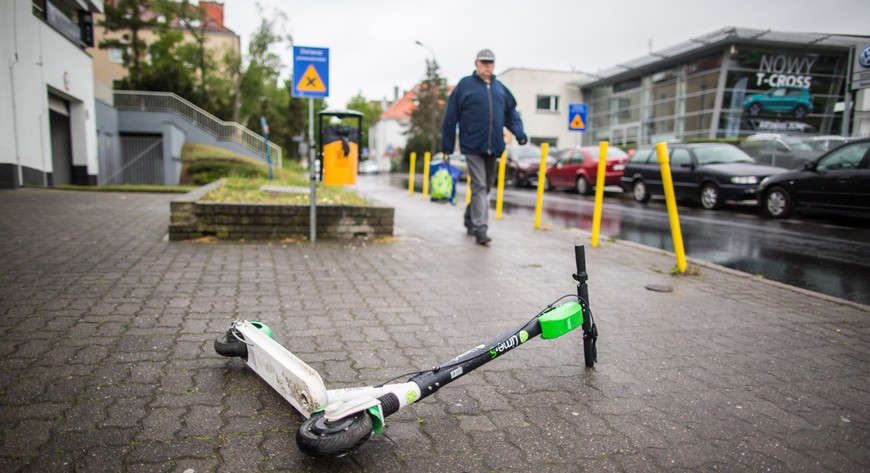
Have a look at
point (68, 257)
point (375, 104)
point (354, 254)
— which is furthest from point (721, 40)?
point (375, 104)

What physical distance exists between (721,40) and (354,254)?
29807 mm

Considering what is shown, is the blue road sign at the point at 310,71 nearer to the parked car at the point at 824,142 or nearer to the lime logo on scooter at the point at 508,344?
the lime logo on scooter at the point at 508,344

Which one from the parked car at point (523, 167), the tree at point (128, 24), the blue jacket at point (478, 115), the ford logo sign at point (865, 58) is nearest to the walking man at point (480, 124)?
the blue jacket at point (478, 115)

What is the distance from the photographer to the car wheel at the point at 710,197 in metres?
13.8

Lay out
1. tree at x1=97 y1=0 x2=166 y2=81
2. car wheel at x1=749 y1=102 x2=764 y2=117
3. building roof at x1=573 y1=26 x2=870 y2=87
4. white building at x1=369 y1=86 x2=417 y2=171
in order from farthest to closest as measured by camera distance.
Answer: white building at x1=369 y1=86 x2=417 y2=171
tree at x1=97 y1=0 x2=166 y2=81
car wheel at x1=749 y1=102 x2=764 y2=117
building roof at x1=573 y1=26 x2=870 y2=87

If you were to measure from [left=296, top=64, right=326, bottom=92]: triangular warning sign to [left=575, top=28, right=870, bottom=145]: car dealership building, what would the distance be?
93.4 feet

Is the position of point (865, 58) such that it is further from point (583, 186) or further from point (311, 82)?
point (311, 82)

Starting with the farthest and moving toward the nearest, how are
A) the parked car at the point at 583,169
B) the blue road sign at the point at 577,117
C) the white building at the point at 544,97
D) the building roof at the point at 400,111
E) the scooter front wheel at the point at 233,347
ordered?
1. the building roof at the point at 400,111
2. the white building at the point at 544,97
3. the parked car at the point at 583,169
4. the blue road sign at the point at 577,117
5. the scooter front wheel at the point at 233,347

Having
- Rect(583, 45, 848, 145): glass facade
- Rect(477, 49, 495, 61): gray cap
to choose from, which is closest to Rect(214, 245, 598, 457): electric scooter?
Rect(477, 49, 495, 61): gray cap

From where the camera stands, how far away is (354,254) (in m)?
6.40

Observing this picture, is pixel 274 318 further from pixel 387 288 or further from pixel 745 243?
pixel 745 243

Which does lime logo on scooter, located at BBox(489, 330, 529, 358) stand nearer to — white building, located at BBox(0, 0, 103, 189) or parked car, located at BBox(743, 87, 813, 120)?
white building, located at BBox(0, 0, 103, 189)

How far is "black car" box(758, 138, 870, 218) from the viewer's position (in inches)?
390

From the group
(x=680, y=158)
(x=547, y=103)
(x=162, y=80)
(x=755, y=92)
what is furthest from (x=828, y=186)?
(x=547, y=103)
